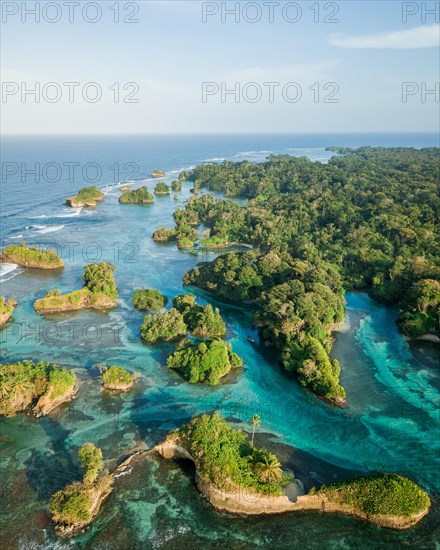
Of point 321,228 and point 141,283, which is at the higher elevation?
point 321,228

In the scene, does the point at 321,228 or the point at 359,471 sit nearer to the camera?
the point at 359,471

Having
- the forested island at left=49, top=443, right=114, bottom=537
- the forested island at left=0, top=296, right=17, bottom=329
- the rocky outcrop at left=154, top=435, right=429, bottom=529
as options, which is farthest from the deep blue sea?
the forested island at left=0, top=296, right=17, bottom=329

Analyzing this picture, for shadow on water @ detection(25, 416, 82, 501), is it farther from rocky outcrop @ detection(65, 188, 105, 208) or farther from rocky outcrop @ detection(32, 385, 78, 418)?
rocky outcrop @ detection(65, 188, 105, 208)

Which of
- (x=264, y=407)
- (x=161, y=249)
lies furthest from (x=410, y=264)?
(x=161, y=249)

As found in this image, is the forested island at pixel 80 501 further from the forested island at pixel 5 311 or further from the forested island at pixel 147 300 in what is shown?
the forested island at pixel 5 311

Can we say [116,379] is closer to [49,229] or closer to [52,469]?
[52,469]

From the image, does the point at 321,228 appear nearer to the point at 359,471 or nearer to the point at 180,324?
the point at 180,324

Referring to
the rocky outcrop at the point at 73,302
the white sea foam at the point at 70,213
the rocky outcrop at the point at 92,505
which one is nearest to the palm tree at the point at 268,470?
the rocky outcrop at the point at 92,505
